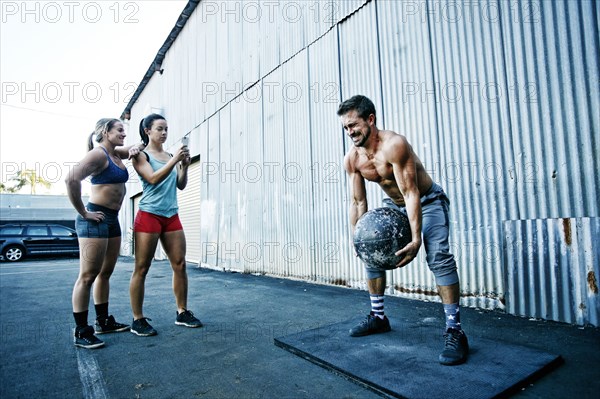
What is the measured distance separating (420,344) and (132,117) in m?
18.4

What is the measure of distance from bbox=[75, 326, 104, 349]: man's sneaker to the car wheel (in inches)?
539

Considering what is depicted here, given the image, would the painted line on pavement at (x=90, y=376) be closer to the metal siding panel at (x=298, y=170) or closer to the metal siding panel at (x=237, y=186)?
the metal siding panel at (x=298, y=170)

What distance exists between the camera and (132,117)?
17.4 m

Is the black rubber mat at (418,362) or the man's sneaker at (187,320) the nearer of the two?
the black rubber mat at (418,362)

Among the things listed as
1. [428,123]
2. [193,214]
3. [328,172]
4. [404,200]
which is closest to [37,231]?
[193,214]

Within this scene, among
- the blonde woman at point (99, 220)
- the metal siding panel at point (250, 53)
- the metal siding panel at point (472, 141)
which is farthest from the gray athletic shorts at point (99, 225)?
the metal siding panel at point (250, 53)

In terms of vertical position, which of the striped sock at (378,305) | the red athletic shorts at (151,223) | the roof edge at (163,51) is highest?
the roof edge at (163,51)

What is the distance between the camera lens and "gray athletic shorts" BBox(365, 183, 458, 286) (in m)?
2.29

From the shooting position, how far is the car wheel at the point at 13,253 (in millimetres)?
12728

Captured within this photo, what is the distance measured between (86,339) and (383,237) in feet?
7.52

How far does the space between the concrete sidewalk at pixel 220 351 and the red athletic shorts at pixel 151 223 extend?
2.87 feet

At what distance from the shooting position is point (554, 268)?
9.41 ft

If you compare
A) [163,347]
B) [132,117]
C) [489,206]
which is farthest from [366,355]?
[132,117]

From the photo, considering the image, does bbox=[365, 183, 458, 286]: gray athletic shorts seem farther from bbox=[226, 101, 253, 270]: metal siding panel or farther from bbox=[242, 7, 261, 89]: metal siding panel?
bbox=[242, 7, 261, 89]: metal siding panel
